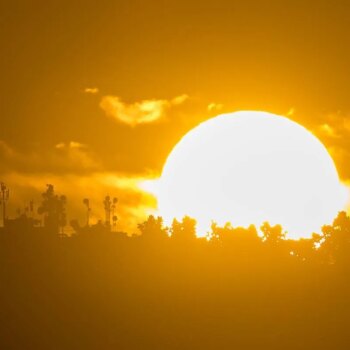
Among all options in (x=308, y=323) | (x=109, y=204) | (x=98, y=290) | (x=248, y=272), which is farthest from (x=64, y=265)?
(x=109, y=204)

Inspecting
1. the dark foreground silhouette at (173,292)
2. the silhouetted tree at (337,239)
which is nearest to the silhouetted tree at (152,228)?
the dark foreground silhouette at (173,292)

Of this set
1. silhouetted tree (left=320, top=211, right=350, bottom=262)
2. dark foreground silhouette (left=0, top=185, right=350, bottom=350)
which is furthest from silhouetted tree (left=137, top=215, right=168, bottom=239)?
silhouetted tree (left=320, top=211, right=350, bottom=262)

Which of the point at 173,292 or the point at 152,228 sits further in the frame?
the point at 152,228

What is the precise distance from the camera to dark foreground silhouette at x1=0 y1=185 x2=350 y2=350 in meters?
93.3

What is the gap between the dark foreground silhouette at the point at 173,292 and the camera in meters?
A: 93.3

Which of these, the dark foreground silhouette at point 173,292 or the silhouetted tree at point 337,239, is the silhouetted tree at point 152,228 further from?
the silhouetted tree at point 337,239

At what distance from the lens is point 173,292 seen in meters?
103

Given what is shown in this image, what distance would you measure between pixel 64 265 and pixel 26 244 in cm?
743

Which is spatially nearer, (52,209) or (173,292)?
(173,292)

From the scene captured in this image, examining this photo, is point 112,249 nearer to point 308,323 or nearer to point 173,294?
point 173,294

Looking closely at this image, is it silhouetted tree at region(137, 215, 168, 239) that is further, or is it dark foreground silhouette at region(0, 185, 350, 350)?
silhouetted tree at region(137, 215, 168, 239)

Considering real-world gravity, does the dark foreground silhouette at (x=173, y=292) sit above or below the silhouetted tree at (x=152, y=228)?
below

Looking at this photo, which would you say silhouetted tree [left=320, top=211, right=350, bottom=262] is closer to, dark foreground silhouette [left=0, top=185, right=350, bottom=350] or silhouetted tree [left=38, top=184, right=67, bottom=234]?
dark foreground silhouette [left=0, top=185, right=350, bottom=350]

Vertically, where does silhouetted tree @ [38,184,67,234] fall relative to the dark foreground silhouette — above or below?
above
